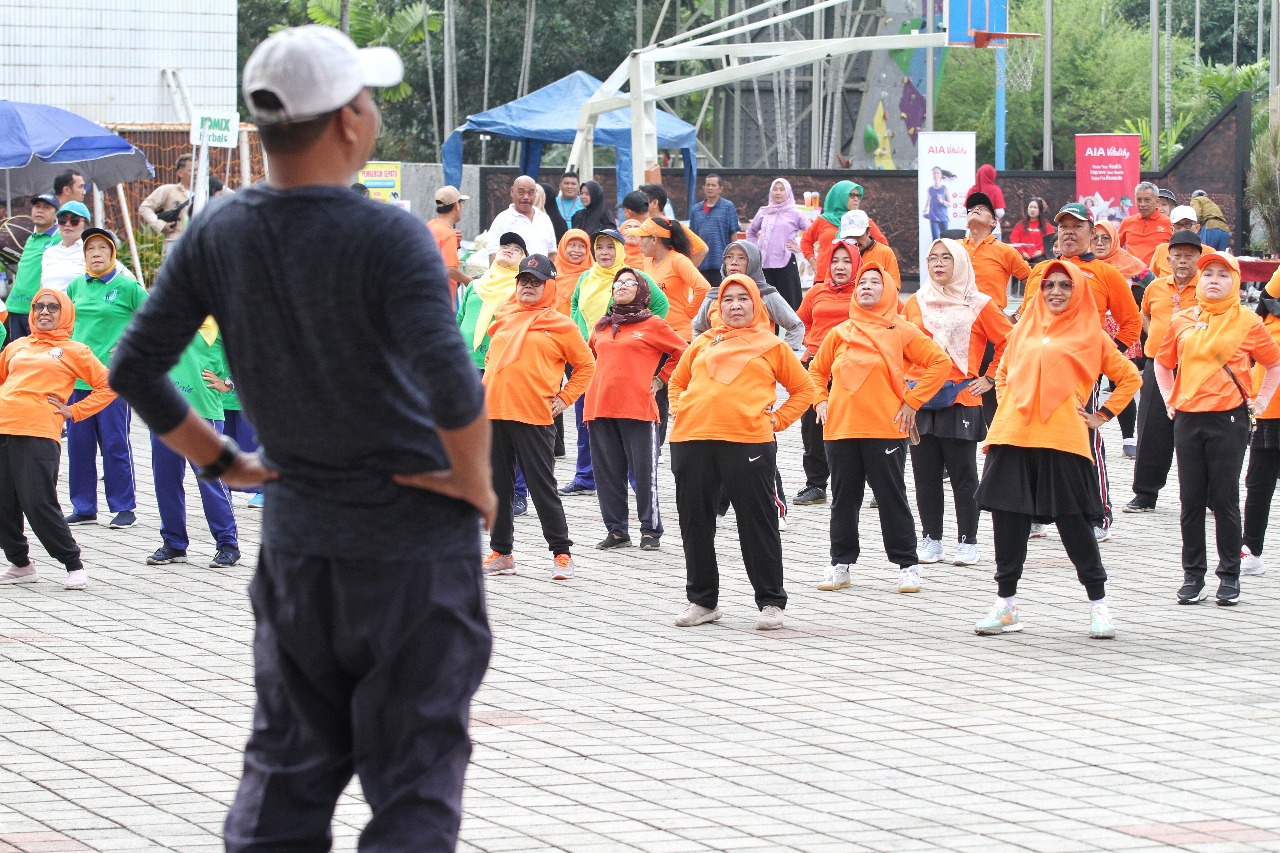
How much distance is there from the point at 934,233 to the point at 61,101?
1209cm

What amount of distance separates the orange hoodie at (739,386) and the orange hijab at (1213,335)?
2005 millimetres

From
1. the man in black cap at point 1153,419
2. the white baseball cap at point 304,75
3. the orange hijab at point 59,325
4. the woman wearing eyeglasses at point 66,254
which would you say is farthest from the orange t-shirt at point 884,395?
the woman wearing eyeglasses at point 66,254

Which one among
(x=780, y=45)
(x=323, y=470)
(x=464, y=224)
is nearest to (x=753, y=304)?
(x=323, y=470)

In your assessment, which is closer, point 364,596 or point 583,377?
point 364,596

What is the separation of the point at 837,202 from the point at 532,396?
21.0ft

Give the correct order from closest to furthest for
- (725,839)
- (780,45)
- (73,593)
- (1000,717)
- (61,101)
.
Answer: (725,839), (1000,717), (73,593), (780,45), (61,101)

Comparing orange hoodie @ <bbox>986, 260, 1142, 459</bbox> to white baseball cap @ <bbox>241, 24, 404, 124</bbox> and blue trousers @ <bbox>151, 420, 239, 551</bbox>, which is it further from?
white baseball cap @ <bbox>241, 24, 404, 124</bbox>

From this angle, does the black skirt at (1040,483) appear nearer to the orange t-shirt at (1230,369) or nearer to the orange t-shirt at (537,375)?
the orange t-shirt at (1230,369)

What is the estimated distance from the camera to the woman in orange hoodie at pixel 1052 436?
26.5 feet

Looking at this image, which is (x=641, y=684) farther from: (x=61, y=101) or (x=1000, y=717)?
(x=61, y=101)

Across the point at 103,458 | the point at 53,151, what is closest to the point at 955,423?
the point at 103,458

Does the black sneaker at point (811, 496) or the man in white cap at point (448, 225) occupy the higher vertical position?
the man in white cap at point (448, 225)

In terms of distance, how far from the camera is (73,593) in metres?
9.48

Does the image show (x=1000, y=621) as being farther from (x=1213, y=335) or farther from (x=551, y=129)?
(x=551, y=129)
